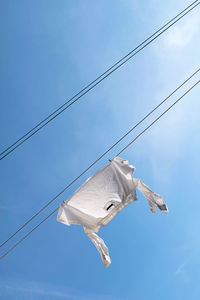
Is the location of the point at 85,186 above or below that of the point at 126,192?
above

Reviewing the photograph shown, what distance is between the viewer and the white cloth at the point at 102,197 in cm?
743

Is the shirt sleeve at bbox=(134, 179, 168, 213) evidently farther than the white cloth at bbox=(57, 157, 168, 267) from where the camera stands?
No

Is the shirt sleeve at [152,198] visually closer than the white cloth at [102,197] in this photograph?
Yes

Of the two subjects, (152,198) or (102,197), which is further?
(102,197)

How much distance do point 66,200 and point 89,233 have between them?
1301 millimetres

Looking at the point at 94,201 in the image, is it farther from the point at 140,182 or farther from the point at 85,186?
the point at 140,182

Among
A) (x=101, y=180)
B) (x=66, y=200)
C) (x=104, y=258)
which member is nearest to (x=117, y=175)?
(x=101, y=180)

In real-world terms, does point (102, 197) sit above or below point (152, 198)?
above

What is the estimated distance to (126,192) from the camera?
7586 millimetres

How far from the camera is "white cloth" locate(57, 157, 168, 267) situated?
7.43m

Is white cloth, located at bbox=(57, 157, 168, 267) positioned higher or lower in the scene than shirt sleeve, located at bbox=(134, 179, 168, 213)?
higher

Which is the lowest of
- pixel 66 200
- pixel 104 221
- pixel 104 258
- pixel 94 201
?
pixel 104 258

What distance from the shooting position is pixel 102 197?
7457 mm

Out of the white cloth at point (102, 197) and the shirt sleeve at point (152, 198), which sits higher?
the white cloth at point (102, 197)
